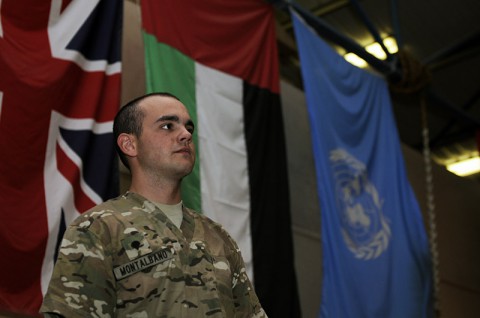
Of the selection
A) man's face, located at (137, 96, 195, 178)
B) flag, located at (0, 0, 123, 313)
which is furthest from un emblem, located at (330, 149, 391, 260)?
man's face, located at (137, 96, 195, 178)

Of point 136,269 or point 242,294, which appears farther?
point 242,294

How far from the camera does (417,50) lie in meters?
8.71

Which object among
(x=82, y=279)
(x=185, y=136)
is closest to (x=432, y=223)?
(x=185, y=136)

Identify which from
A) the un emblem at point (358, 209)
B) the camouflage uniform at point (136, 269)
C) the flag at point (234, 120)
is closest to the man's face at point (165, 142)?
the camouflage uniform at point (136, 269)

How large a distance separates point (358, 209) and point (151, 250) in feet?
10.7

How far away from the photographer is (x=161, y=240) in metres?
1.70

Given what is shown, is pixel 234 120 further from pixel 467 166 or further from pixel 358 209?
pixel 467 166

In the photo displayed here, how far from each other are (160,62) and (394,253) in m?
2.56

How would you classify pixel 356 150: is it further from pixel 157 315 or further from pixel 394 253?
pixel 157 315

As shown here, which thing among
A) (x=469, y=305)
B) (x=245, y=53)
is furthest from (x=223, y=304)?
(x=469, y=305)

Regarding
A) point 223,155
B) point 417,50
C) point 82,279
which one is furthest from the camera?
point 417,50

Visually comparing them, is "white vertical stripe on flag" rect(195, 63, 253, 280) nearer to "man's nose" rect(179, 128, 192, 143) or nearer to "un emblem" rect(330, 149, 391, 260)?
"un emblem" rect(330, 149, 391, 260)

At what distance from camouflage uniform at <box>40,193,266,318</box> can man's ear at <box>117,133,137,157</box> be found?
0.54ft

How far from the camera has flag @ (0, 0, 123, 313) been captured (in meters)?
2.68
